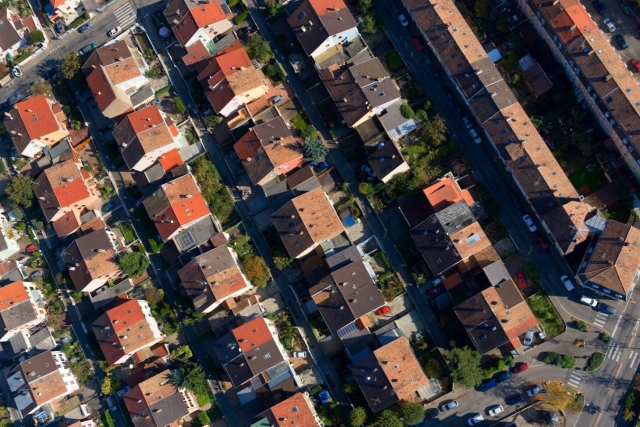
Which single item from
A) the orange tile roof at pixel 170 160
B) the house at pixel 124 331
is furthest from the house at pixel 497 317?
the orange tile roof at pixel 170 160

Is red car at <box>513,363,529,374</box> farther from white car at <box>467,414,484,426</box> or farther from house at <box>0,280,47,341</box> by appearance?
house at <box>0,280,47,341</box>

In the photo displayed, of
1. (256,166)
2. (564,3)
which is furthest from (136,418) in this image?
(564,3)

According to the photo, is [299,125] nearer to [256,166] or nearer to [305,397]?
[256,166]

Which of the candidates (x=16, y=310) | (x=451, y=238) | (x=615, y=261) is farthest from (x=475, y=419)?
(x=16, y=310)

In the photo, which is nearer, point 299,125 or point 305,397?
point 305,397

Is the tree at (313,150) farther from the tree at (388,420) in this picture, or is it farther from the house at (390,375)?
the tree at (388,420)

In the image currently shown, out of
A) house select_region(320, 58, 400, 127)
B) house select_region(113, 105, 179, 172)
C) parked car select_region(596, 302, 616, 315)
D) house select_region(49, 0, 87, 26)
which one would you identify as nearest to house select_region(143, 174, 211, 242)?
house select_region(113, 105, 179, 172)
